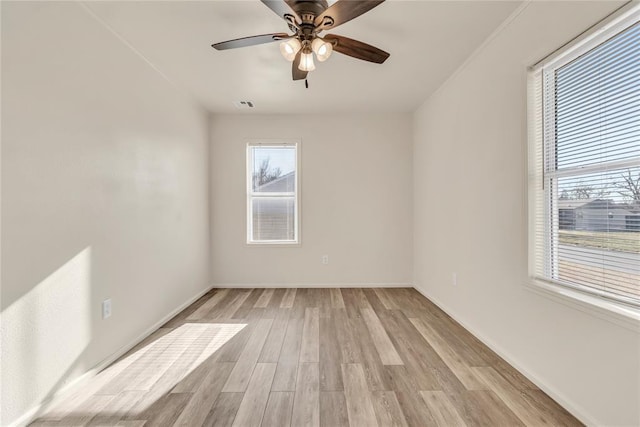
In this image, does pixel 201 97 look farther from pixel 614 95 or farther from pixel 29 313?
pixel 614 95

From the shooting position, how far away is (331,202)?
4.18m

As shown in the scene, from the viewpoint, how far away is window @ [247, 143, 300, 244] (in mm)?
4258

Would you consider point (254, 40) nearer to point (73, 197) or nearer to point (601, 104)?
point (73, 197)

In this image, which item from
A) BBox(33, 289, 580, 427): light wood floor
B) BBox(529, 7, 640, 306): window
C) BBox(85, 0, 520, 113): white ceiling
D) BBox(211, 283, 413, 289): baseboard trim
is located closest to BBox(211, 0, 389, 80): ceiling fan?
BBox(85, 0, 520, 113): white ceiling

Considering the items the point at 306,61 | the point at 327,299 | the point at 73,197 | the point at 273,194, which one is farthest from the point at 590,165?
the point at 273,194

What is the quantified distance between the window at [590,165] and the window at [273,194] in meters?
3.01

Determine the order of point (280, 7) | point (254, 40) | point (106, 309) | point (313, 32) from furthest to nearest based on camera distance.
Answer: point (106, 309) < point (254, 40) < point (313, 32) < point (280, 7)

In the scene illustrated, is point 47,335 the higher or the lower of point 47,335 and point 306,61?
the lower

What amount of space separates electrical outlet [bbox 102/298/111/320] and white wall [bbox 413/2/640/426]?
3.00 metres

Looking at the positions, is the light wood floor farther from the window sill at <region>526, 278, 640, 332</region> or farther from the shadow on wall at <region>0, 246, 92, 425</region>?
the window sill at <region>526, 278, 640, 332</region>

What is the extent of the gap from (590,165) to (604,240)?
16.5 inches

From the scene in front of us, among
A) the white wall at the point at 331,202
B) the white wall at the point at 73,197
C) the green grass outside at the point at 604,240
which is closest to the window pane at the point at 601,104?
the green grass outside at the point at 604,240

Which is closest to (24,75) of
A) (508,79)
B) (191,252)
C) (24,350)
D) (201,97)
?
(24,350)

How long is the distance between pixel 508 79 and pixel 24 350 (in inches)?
139
